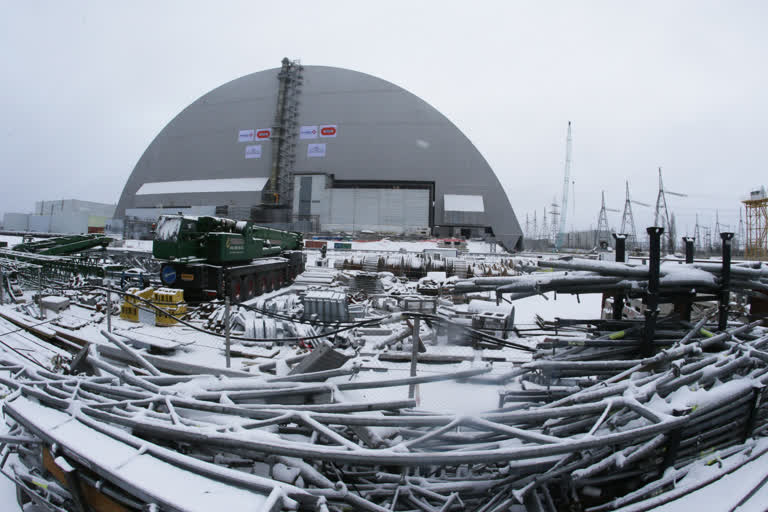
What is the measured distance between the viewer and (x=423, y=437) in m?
2.47

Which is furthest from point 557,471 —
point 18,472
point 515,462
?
point 18,472

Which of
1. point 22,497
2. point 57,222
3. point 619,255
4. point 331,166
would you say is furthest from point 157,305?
point 57,222

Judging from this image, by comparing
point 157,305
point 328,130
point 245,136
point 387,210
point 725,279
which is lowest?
point 157,305

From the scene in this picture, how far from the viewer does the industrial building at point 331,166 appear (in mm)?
36875

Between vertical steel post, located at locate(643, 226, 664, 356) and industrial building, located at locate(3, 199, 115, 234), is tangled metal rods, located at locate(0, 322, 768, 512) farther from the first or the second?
industrial building, located at locate(3, 199, 115, 234)

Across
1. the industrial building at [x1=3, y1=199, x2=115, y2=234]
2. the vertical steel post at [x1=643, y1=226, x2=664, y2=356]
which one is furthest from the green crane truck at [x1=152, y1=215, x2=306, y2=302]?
the industrial building at [x1=3, y1=199, x2=115, y2=234]

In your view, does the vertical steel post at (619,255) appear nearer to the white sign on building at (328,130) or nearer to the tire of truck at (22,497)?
the tire of truck at (22,497)

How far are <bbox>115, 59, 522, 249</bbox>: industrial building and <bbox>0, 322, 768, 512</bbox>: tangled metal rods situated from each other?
3229cm

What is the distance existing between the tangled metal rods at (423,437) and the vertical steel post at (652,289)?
767 millimetres

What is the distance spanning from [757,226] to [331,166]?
3623cm

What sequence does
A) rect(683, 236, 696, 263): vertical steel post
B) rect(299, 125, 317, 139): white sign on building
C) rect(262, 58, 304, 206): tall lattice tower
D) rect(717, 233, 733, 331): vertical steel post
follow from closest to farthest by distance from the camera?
rect(717, 233, 733, 331): vertical steel post → rect(683, 236, 696, 263): vertical steel post → rect(262, 58, 304, 206): tall lattice tower → rect(299, 125, 317, 139): white sign on building

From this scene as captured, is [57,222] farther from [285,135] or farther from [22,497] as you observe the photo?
[22,497]

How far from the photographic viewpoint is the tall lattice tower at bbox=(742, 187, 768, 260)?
954 inches

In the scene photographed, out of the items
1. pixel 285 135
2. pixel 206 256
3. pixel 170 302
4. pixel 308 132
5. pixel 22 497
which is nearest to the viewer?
pixel 22 497
